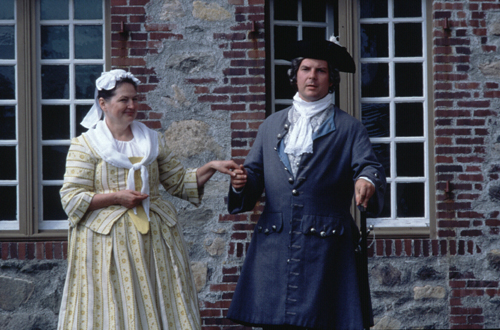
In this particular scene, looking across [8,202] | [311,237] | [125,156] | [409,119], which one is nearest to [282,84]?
[409,119]

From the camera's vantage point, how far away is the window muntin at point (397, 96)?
4.88 meters

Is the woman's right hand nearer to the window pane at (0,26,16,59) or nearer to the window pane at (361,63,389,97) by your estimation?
the window pane at (0,26,16,59)

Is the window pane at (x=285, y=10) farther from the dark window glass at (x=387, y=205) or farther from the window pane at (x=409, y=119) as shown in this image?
the dark window glass at (x=387, y=205)

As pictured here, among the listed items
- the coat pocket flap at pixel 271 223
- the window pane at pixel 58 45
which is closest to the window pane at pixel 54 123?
the window pane at pixel 58 45

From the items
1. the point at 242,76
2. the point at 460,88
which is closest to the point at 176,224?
the point at 242,76

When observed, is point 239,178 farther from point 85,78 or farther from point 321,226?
point 85,78

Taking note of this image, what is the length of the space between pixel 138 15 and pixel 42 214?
1.69 metres

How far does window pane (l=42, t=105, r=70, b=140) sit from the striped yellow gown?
163 cm

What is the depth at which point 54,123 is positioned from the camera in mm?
4875

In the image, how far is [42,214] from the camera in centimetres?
484

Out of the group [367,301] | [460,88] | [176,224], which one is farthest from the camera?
[460,88]

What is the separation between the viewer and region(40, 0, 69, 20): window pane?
16.0 ft

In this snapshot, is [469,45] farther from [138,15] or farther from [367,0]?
[138,15]

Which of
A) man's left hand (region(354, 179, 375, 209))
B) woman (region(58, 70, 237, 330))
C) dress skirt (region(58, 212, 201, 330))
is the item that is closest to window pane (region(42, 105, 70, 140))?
woman (region(58, 70, 237, 330))
